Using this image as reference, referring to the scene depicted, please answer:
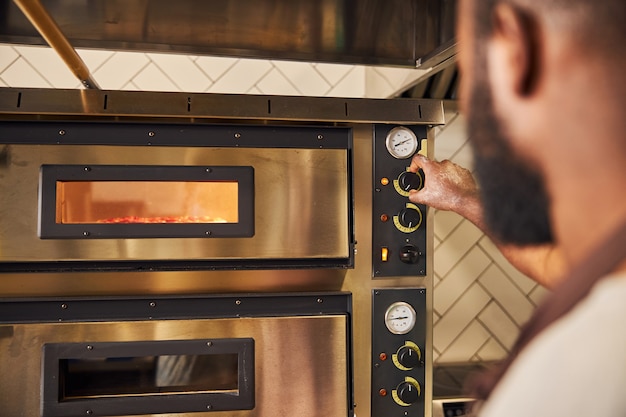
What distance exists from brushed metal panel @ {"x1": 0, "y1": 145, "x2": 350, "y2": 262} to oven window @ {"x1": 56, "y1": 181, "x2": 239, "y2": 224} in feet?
0.12

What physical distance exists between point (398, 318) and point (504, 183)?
83 centimetres

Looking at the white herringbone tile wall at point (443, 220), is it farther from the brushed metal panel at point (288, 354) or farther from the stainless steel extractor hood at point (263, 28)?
the brushed metal panel at point (288, 354)

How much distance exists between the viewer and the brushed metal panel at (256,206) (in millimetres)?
970

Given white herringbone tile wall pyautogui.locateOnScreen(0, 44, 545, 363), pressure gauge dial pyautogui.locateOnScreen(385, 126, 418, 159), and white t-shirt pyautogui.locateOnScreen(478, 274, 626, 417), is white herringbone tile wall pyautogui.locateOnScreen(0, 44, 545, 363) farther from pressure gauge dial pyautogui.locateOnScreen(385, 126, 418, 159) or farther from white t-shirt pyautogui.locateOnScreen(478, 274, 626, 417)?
white t-shirt pyautogui.locateOnScreen(478, 274, 626, 417)

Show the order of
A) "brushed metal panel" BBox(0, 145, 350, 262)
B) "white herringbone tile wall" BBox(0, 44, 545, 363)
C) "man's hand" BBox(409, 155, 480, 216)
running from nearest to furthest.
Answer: "man's hand" BBox(409, 155, 480, 216) < "brushed metal panel" BBox(0, 145, 350, 262) < "white herringbone tile wall" BBox(0, 44, 545, 363)

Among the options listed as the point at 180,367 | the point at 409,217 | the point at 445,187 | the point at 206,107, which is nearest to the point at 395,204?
the point at 409,217

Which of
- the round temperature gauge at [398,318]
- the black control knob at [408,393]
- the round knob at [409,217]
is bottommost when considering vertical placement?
the black control knob at [408,393]

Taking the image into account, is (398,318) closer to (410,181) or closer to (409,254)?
(409,254)

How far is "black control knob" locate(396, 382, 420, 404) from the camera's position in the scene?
3.46 feet

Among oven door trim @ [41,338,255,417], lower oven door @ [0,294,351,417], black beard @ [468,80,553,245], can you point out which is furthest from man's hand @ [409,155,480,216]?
black beard @ [468,80,553,245]

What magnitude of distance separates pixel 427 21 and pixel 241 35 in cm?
45

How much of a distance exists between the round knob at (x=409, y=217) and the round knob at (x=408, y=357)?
242 millimetres

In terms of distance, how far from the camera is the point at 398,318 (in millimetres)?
1070

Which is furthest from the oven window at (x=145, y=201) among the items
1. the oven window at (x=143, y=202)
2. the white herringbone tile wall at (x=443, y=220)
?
the white herringbone tile wall at (x=443, y=220)
